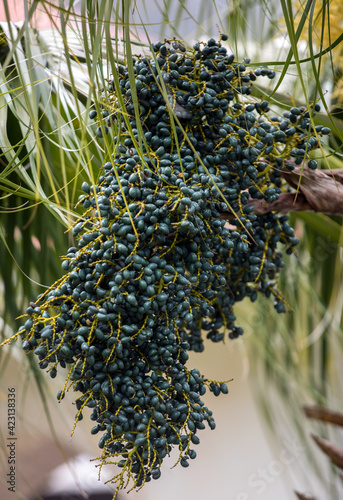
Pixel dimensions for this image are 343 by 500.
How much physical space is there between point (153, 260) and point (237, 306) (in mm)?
859

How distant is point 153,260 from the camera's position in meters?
0.53

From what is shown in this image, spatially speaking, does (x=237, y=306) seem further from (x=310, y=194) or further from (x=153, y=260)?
(x=153, y=260)

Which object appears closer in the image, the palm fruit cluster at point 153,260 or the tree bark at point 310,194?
the palm fruit cluster at point 153,260

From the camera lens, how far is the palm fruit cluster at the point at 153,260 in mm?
514

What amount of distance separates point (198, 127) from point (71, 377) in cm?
32

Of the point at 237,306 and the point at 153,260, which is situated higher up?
the point at 153,260

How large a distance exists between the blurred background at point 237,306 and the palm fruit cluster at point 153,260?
0.16 ft

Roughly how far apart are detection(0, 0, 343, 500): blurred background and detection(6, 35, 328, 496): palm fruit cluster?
0.05 m

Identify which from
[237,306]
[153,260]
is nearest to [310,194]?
[153,260]

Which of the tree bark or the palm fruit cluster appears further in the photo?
the tree bark

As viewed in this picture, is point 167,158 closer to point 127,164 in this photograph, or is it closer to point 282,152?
point 127,164

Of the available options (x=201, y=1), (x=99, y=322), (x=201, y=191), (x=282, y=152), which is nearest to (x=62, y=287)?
(x=99, y=322)

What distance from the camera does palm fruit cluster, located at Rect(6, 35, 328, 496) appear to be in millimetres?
514

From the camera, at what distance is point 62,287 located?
1.71 ft
